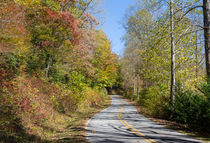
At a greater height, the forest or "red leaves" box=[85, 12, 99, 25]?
"red leaves" box=[85, 12, 99, 25]

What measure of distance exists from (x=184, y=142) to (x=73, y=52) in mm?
14310

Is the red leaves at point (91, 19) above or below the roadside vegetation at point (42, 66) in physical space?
above

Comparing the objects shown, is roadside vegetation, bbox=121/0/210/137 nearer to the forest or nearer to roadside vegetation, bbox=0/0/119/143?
the forest

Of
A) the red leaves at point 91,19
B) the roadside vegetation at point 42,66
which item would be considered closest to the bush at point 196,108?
the roadside vegetation at point 42,66

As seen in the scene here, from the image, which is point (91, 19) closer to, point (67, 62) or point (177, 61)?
point (67, 62)

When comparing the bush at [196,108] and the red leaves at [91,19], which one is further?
the red leaves at [91,19]

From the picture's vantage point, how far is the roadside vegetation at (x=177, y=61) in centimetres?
1052

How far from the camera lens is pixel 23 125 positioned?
9844 mm

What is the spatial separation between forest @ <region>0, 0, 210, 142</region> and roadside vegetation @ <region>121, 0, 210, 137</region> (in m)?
0.05

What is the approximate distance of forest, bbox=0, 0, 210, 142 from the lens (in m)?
10.0

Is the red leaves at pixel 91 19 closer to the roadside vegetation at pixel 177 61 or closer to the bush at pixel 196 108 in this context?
the roadside vegetation at pixel 177 61

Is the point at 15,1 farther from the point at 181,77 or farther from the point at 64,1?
the point at 181,77

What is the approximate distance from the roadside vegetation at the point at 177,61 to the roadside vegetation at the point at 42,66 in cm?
670

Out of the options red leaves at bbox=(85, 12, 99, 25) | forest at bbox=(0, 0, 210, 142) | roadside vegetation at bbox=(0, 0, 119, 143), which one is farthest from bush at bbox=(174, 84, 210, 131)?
red leaves at bbox=(85, 12, 99, 25)
